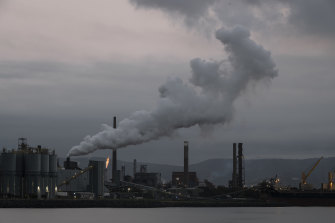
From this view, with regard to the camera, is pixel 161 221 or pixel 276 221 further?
pixel 276 221

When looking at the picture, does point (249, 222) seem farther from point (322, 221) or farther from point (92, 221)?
point (92, 221)

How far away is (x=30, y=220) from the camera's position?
14138 cm

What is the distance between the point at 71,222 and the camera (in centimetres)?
13688

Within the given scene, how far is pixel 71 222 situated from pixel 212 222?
28.8 metres

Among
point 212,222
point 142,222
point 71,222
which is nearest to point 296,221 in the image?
point 212,222

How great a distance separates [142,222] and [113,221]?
6043 millimetres

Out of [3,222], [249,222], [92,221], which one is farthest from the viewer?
[249,222]

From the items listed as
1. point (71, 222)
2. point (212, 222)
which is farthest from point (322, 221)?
point (71, 222)

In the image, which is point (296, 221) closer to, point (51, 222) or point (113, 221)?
point (113, 221)

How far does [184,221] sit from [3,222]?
37.2m

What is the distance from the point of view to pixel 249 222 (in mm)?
155875

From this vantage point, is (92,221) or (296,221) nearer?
(92,221)

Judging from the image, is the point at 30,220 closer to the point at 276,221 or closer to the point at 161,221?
the point at 161,221

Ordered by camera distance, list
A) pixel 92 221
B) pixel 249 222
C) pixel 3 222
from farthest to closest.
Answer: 1. pixel 249 222
2. pixel 92 221
3. pixel 3 222
